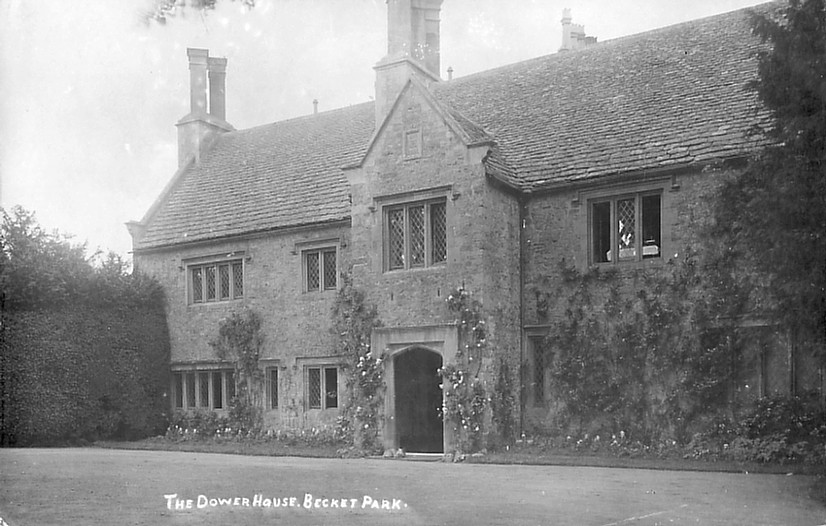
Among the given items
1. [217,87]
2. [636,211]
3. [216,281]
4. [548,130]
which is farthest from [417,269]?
[217,87]

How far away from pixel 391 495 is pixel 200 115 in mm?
20538

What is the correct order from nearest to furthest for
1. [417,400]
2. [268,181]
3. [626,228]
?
[626,228], [417,400], [268,181]

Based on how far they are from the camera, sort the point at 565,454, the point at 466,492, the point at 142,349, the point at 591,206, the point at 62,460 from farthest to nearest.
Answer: the point at 142,349
the point at 591,206
the point at 565,454
the point at 62,460
the point at 466,492

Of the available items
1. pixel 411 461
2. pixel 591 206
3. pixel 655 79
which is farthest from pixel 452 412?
pixel 655 79

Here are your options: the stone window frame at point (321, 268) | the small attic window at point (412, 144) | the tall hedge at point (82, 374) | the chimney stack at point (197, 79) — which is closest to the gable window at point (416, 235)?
the small attic window at point (412, 144)

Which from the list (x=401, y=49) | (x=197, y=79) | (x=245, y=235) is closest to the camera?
(x=401, y=49)

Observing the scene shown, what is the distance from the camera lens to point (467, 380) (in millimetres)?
17484

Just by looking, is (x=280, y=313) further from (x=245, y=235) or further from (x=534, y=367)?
(x=534, y=367)

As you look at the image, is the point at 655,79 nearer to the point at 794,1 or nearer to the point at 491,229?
the point at 491,229

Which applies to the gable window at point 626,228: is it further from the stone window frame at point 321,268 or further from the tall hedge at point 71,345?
the tall hedge at point 71,345

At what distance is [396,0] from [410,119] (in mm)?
3678

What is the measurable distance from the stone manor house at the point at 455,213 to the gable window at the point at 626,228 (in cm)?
3

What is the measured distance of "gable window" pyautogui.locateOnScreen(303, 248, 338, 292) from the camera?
21.9 meters

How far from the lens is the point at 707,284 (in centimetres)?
1698
